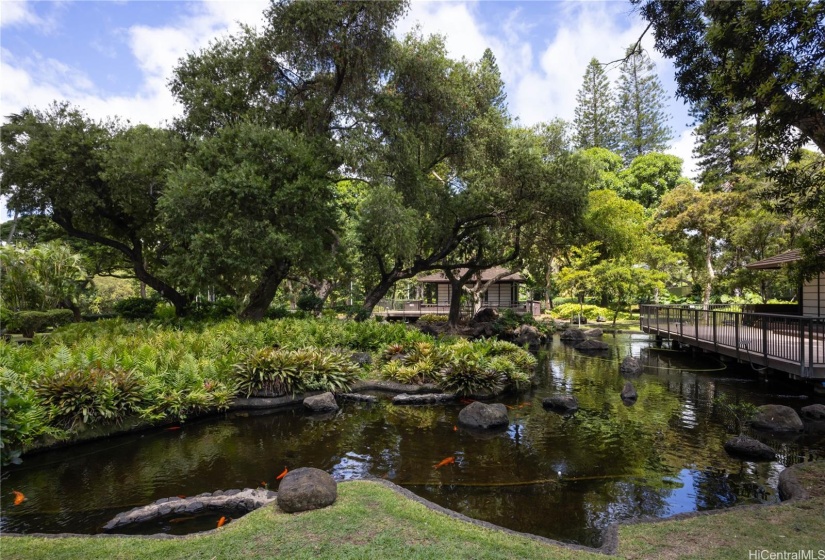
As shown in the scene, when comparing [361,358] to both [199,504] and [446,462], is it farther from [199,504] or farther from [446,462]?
[199,504]

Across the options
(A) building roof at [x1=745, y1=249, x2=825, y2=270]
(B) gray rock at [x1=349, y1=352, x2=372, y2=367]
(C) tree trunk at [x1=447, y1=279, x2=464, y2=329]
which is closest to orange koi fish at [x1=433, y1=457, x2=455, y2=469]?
(B) gray rock at [x1=349, y1=352, x2=372, y2=367]

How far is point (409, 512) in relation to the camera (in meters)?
4.92

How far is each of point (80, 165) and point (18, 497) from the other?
1549 centimetres

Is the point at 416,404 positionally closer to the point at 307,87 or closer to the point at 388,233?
the point at 388,233

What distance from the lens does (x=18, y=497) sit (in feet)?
19.7

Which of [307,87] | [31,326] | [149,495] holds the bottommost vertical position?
[149,495]

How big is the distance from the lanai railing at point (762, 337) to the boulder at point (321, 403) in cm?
1036

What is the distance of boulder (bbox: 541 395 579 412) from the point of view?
1027cm

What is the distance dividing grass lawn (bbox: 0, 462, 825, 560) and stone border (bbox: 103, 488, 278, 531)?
68 centimetres

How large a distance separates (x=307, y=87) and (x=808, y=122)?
16.3 metres

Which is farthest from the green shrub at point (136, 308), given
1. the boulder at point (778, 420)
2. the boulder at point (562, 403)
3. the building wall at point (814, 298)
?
the building wall at point (814, 298)

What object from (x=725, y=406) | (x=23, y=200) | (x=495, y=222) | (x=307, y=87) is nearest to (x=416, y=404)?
(x=725, y=406)

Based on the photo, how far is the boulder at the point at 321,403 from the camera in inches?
405

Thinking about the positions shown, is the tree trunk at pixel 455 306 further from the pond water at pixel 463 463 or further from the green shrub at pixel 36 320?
the green shrub at pixel 36 320
